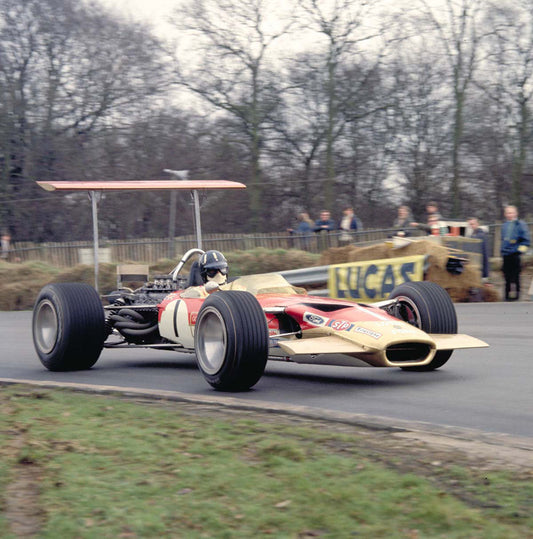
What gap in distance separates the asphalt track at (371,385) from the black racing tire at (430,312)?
0.16 m

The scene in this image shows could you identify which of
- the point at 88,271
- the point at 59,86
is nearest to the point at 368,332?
the point at 88,271

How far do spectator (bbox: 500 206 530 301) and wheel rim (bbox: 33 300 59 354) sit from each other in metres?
8.11

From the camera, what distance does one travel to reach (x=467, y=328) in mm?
11602

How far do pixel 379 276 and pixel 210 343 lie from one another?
7.19 metres

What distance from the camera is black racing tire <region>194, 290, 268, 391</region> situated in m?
6.71

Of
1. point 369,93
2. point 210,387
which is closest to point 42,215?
point 369,93

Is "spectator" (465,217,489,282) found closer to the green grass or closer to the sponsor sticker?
the sponsor sticker

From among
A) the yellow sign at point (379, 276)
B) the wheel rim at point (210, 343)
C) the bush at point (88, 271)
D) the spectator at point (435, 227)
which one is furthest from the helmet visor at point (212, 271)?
the bush at point (88, 271)

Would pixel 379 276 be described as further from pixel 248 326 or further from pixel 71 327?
pixel 248 326

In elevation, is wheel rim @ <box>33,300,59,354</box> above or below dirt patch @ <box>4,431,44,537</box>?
above

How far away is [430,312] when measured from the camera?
764cm

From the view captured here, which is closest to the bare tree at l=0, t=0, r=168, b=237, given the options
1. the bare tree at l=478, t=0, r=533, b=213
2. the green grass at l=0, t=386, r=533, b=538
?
the bare tree at l=478, t=0, r=533, b=213

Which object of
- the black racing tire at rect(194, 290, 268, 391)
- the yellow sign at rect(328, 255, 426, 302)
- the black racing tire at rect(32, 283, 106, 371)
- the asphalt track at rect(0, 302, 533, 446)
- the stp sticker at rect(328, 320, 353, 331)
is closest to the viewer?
the asphalt track at rect(0, 302, 533, 446)

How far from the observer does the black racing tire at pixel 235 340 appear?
6.71m
